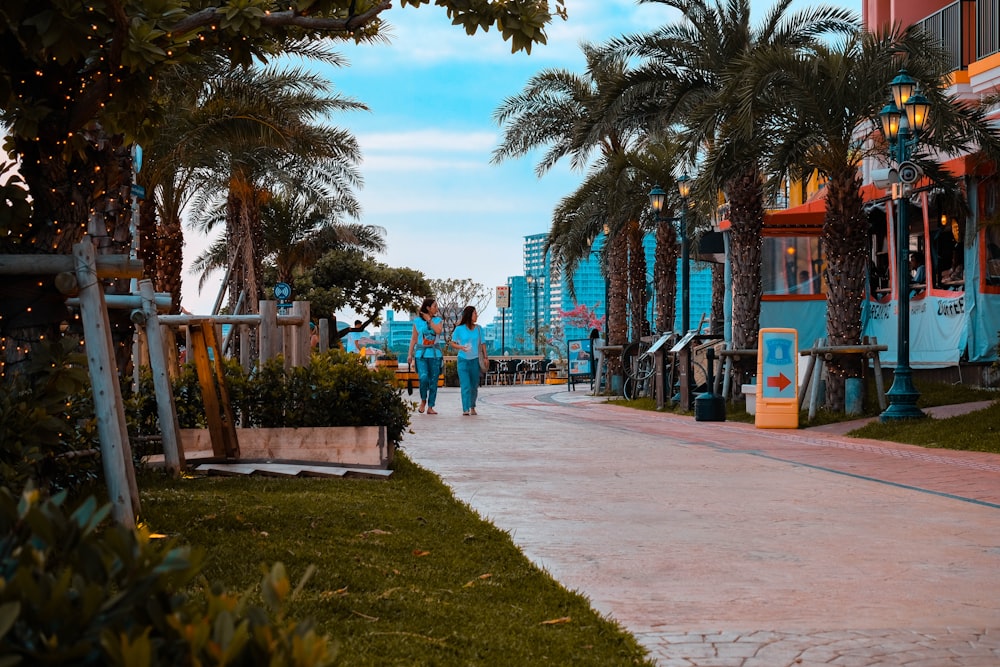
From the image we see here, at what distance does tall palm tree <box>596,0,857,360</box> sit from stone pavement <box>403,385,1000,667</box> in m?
6.95

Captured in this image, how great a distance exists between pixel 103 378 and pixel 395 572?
4.74ft

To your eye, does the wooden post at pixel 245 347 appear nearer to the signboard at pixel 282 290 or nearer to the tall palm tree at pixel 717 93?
the tall palm tree at pixel 717 93

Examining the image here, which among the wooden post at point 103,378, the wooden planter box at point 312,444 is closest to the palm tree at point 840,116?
the wooden planter box at point 312,444

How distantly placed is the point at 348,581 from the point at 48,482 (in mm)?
1708

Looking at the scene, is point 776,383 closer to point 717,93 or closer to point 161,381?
point 717,93

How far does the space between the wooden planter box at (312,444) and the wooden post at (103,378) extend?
4513mm

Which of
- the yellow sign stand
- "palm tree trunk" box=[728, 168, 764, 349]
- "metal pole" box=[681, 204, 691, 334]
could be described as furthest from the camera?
"metal pole" box=[681, 204, 691, 334]

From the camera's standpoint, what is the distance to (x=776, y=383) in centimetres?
1697

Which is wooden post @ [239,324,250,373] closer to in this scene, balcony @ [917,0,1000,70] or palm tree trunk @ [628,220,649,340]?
balcony @ [917,0,1000,70]

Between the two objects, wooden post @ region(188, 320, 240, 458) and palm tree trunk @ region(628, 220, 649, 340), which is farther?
palm tree trunk @ region(628, 220, 649, 340)

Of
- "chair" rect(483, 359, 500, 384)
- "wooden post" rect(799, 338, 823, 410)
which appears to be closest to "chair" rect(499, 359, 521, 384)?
"chair" rect(483, 359, 500, 384)

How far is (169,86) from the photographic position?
18609mm

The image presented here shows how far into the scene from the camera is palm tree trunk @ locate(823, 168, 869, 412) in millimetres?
17703

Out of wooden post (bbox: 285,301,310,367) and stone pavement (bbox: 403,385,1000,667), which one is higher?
wooden post (bbox: 285,301,310,367)
